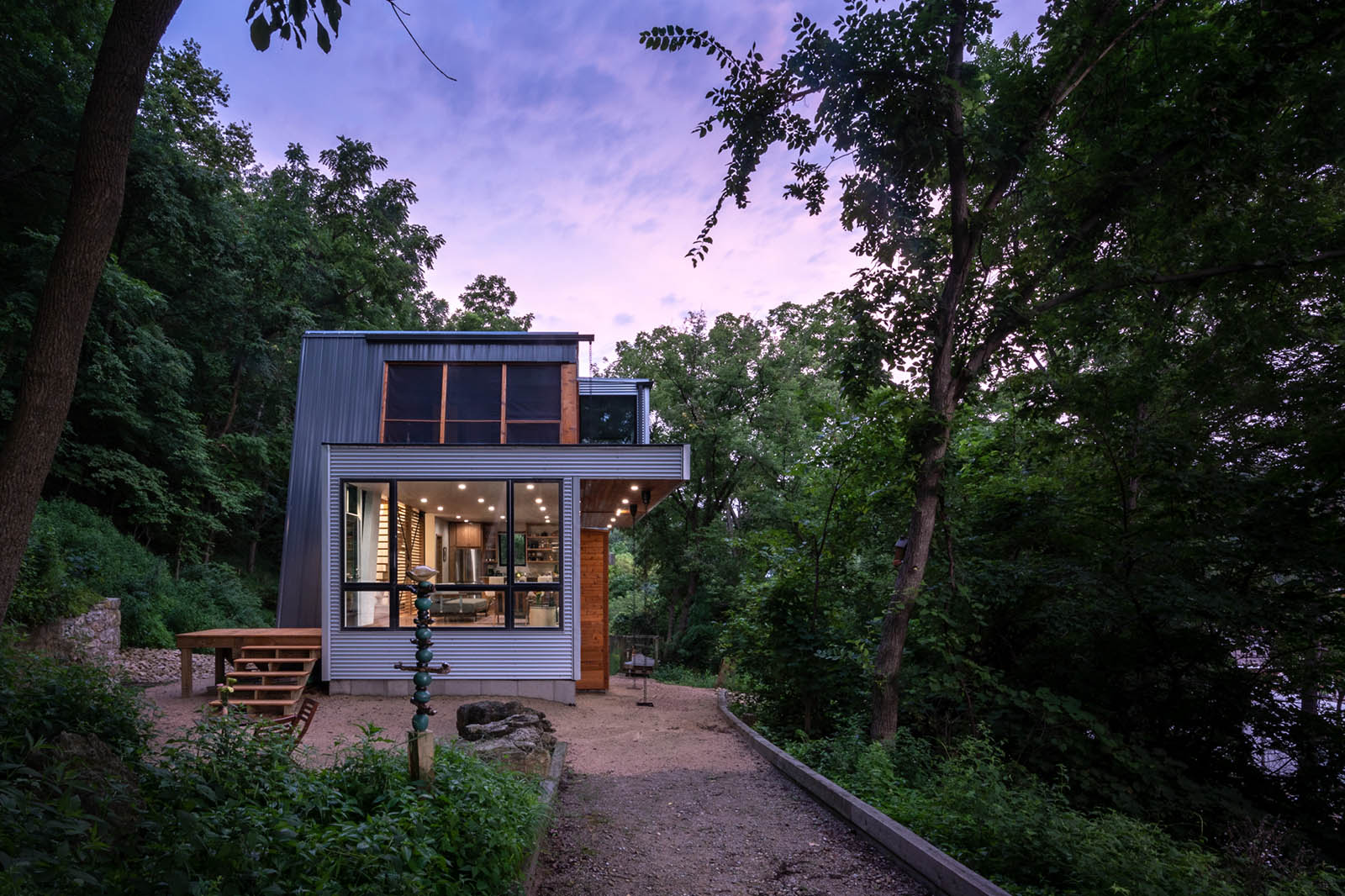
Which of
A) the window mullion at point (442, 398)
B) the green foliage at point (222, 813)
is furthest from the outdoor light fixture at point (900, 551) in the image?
the window mullion at point (442, 398)

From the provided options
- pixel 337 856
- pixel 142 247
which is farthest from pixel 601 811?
pixel 142 247

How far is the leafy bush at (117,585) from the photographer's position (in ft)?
32.8

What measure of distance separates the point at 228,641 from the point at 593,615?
6.26 meters

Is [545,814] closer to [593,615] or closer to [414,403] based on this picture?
[593,615]

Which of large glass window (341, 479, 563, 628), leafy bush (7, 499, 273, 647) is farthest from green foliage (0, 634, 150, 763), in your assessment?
leafy bush (7, 499, 273, 647)

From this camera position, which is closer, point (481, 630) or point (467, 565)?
point (481, 630)

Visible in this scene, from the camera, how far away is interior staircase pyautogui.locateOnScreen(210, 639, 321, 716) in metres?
9.01

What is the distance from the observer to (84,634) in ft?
34.2

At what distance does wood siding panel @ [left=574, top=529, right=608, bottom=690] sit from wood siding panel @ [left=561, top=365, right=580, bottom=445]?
2389 mm

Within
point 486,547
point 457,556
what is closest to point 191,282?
point 457,556

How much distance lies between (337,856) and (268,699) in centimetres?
786

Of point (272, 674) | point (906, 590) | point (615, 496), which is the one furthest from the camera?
point (615, 496)

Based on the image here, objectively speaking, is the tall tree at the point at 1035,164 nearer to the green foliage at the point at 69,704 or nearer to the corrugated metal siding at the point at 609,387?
the green foliage at the point at 69,704

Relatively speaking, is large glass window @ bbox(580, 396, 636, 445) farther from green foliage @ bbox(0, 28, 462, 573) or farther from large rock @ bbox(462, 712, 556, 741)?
green foliage @ bbox(0, 28, 462, 573)
